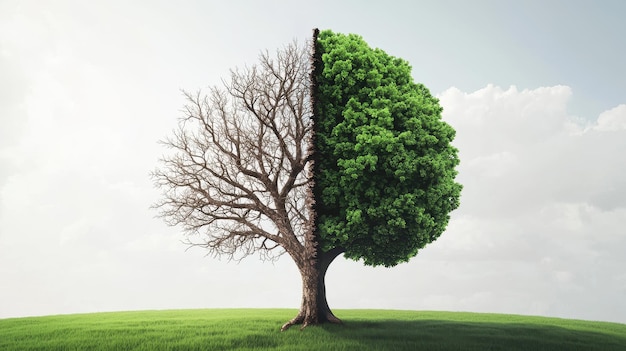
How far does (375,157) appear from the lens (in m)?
20.9

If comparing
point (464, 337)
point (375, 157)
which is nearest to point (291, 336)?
point (464, 337)

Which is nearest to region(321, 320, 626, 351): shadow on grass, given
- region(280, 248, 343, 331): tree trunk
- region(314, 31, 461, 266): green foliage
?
region(280, 248, 343, 331): tree trunk

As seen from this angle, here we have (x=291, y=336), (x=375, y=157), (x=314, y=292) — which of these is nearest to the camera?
(x=375, y=157)

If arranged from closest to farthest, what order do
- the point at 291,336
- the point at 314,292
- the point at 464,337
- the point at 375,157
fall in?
1. the point at 375,157
2. the point at 291,336
3. the point at 464,337
4. the point at 314,292

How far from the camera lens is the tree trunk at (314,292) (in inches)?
953

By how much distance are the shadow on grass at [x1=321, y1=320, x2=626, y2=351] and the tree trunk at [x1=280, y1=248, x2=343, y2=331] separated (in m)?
0.73

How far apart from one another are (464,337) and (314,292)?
692 centimetres

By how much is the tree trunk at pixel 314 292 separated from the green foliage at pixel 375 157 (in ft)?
4.01

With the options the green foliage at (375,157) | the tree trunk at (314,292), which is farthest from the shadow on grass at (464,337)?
the green foliage at (375,157)

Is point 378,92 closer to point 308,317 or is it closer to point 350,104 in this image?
point 350,104

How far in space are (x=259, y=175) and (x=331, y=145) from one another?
14.0 ft

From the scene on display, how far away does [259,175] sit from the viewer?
2503 centimetres

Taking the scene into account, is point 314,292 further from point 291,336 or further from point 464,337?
point 464,337

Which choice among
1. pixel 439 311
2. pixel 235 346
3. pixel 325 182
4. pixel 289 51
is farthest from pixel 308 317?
pixel 439 311
